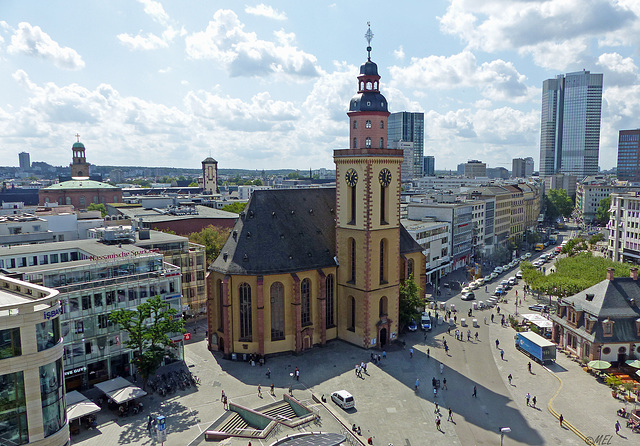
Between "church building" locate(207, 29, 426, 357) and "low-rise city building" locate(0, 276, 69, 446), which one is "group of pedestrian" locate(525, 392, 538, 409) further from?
"low-rise city building" locate(0, 276, 69, 446)

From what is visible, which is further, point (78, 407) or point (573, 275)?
point (573, 275)

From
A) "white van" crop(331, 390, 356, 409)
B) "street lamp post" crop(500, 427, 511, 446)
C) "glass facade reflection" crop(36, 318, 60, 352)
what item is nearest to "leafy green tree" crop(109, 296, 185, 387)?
"white van" crop(331, 390, 356, 409)

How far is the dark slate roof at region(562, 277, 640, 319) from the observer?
2274 inches

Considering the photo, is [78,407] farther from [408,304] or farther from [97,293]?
[408,304]

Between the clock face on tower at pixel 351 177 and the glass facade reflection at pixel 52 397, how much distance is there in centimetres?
4107

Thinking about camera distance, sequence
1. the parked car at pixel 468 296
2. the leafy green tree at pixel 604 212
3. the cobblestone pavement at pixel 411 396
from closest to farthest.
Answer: the cobblestone pavement at pixel 411 396 → the parked car at pixel 468 296 → the leafy green tree at pixel 604 212

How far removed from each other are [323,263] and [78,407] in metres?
31.9

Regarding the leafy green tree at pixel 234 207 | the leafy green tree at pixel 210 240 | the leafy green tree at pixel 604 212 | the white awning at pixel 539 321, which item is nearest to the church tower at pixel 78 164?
the leafy green tree at pixel 234 207

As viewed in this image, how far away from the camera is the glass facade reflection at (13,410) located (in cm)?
2330

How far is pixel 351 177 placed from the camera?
60.8 metres

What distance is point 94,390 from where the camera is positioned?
1929 inches

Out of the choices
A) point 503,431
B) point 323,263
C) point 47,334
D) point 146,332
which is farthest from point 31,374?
point 323,263

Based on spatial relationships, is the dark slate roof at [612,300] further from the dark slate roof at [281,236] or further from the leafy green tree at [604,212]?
the leafy green tree at [604,212]

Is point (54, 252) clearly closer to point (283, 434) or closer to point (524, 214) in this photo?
point (283, 434)
